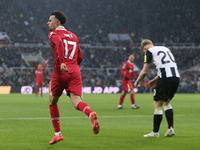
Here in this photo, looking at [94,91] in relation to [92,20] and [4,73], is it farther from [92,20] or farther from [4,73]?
[92,20]

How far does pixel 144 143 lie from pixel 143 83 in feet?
93.6

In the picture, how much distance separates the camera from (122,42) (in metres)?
44.2

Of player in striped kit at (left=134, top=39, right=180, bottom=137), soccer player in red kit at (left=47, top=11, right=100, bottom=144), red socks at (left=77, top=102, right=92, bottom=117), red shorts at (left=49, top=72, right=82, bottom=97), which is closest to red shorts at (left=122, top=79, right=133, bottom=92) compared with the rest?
player in striped kit at (left=134, top=39, right=180, bottom=137)

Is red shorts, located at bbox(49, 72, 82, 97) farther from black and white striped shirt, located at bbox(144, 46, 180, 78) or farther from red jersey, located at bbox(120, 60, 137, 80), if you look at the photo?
red jersey, located at bbox(120, 60, 137, 80)

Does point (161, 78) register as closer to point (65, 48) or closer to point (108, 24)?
point (65, 48)

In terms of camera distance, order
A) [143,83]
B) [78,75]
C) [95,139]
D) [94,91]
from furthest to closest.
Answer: [143,83] → [94,91] → [95,139] → [78,75]

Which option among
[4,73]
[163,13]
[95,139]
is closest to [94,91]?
[4,73]

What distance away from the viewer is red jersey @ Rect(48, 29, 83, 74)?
4906mm

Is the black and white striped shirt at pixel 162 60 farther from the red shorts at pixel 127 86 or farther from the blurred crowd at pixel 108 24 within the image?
the blurred crowd at pixel 108 24

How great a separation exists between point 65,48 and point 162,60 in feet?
6.17

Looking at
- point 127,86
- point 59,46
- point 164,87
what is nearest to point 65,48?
point 59,46

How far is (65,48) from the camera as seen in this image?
5.09 meters

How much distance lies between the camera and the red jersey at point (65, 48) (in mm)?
4906

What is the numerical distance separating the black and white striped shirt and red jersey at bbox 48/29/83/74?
1.42m
